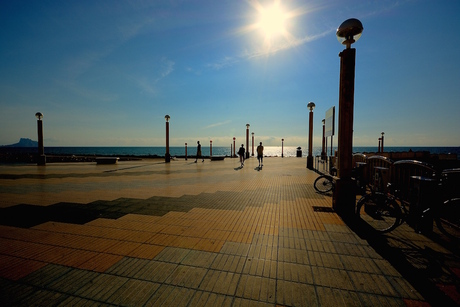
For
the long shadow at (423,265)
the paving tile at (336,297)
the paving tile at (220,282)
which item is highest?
the long shadow at (423,265)

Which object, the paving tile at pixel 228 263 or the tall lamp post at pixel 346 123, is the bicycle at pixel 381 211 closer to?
the tall lamp post at pixel 346 123

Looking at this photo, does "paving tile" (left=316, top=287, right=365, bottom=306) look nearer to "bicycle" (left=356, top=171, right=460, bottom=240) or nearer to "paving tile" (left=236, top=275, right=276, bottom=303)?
"paving tile" (left=236, top=275, right=276, bottom=303)

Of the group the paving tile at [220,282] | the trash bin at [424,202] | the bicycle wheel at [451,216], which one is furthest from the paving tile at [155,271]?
the bicycle wheel at [451,216]

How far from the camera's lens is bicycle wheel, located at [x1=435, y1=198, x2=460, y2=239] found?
3.87 metres

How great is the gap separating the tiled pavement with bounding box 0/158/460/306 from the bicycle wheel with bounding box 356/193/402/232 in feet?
0.82

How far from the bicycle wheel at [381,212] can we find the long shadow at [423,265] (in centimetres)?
37

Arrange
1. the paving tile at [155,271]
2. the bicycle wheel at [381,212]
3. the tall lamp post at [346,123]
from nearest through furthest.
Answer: the paving tile at [155,271] → the bicycle wheel at [381,212] → the tall lamp post at [346,123]

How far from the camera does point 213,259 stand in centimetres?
314

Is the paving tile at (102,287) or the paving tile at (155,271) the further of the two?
the paving tile at (155,271)

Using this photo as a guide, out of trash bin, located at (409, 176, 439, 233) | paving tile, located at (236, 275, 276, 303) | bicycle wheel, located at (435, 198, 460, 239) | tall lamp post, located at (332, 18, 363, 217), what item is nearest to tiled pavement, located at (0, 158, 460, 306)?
paving tile, located at (236, 275, 276, 303)

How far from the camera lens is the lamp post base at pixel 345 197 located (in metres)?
5.09

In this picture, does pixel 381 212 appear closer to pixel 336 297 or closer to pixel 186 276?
pixel 336 297

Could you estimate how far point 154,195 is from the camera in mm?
7219

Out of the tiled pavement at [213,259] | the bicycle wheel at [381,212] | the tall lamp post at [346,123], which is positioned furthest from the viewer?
the tall lamp post at [346,123]
